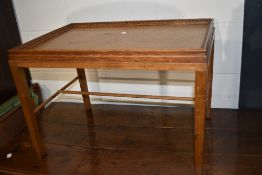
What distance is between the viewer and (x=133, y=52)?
3.64 ft

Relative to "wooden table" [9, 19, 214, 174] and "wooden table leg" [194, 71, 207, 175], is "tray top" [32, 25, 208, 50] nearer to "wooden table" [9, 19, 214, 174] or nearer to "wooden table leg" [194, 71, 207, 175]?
"wooden table" [9, 19, 214, 174]

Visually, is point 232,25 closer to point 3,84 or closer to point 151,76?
point 151,76

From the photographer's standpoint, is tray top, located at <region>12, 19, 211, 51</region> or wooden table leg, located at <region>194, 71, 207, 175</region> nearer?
wooden table leg, located at <region>194, 71, 207, 175</region>

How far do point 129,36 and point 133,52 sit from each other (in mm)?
290

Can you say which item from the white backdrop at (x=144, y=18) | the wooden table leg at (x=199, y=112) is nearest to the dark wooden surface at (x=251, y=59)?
the white backdrop at (x=144, y=18)

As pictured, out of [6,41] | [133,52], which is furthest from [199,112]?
[6,41]

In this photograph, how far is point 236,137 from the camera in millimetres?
1523

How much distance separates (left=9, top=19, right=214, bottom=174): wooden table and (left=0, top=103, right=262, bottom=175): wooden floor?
14 centimetres

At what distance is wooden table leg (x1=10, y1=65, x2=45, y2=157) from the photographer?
1310mm

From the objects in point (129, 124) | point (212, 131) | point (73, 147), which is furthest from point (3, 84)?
point (212, 131)

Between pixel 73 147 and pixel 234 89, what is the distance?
104 cm

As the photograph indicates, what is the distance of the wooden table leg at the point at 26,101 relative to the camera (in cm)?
131

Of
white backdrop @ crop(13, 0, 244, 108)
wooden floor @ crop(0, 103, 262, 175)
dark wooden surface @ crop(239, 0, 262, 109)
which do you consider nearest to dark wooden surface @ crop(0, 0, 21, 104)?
white backdrop @ crop(13, 0, 244, 108)

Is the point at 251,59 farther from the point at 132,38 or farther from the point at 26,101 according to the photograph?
the point at 26,101
